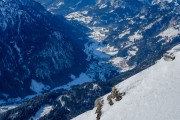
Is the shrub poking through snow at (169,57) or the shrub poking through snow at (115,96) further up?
the shrub poking through snow at (169,57)

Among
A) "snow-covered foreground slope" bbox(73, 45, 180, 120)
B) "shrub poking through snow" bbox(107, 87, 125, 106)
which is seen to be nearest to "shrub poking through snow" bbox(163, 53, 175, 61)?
"snow-covered foreground slope" bbox(73, 45, 180, 120)

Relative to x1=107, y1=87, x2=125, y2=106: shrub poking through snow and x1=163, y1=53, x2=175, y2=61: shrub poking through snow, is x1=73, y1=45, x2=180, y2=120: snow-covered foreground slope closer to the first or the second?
x1=163, y1=53, x2=175, y2=61: shrub poking through snow

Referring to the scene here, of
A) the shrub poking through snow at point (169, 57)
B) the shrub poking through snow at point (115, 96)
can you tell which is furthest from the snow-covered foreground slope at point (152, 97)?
the shrub poking through snow at point (115, 96)

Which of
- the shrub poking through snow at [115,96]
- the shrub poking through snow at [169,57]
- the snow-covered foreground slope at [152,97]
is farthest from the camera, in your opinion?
the shrub poking through snow at [169,57]

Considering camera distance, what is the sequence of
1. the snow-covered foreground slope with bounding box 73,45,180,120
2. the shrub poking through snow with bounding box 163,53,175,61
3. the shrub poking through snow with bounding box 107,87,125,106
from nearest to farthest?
the snow-covered foreground slope with bounding box 73,45,180,120, the shrub poking through snow with bounding box 107,87,125,106, the shrub poking through snow with bounding box 163,53,175,61

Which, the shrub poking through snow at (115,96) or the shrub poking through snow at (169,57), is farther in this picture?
the shrub poking through snow at (169,57)

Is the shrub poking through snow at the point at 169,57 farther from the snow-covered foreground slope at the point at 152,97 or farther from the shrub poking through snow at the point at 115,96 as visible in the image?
the shrub poking through snow at the point at 115,96

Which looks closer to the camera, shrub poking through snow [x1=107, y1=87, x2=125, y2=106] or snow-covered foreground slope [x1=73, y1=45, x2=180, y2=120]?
snow-covered foreground slope [x1=73, y1=45, x2=180, y2=120]

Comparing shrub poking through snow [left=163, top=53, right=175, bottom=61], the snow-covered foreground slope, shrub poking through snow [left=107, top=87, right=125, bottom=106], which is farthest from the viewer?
shrub poking through snow [left=163, top=53, right=175, bottom=61]
